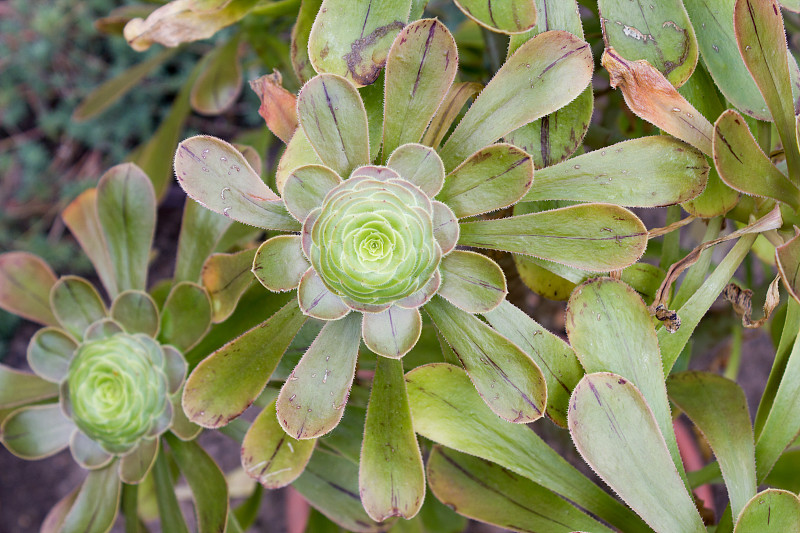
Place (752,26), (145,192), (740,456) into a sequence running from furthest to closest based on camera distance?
1. (145,192)
2. (740,456)
3. (752,26)

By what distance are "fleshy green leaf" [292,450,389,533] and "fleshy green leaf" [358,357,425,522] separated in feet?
0.61

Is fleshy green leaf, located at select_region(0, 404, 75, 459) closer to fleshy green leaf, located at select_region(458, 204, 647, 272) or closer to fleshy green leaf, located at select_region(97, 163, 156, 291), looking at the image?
fleshy green leaf, located at select_region(97, 163, 156, 291)

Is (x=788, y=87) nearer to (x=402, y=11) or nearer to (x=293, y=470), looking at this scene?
(x=402, y=11)

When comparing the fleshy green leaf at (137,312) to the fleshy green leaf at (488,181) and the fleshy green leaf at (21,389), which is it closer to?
the fleshy green leaf at (21,389)

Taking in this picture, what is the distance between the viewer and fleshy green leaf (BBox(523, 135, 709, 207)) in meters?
0.56

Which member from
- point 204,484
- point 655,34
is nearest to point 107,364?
point 204,484

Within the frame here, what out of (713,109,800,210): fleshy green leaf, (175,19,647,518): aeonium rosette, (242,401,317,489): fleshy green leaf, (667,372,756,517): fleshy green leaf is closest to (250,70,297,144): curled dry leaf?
(175,19,647,518): aeonium rosette

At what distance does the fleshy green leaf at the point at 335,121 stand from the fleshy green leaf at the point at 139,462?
414 millimetres

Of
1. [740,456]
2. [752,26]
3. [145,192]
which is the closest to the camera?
[752,26]

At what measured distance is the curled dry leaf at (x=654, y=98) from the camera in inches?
21.5

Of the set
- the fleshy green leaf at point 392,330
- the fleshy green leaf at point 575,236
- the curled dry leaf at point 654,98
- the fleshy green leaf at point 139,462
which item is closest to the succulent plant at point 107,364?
the fleshy green leaf at point 139,462

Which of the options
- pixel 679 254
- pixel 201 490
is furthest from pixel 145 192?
pixel 679 254

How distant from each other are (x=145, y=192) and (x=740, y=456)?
70 centimetres

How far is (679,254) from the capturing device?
2.31 ft
